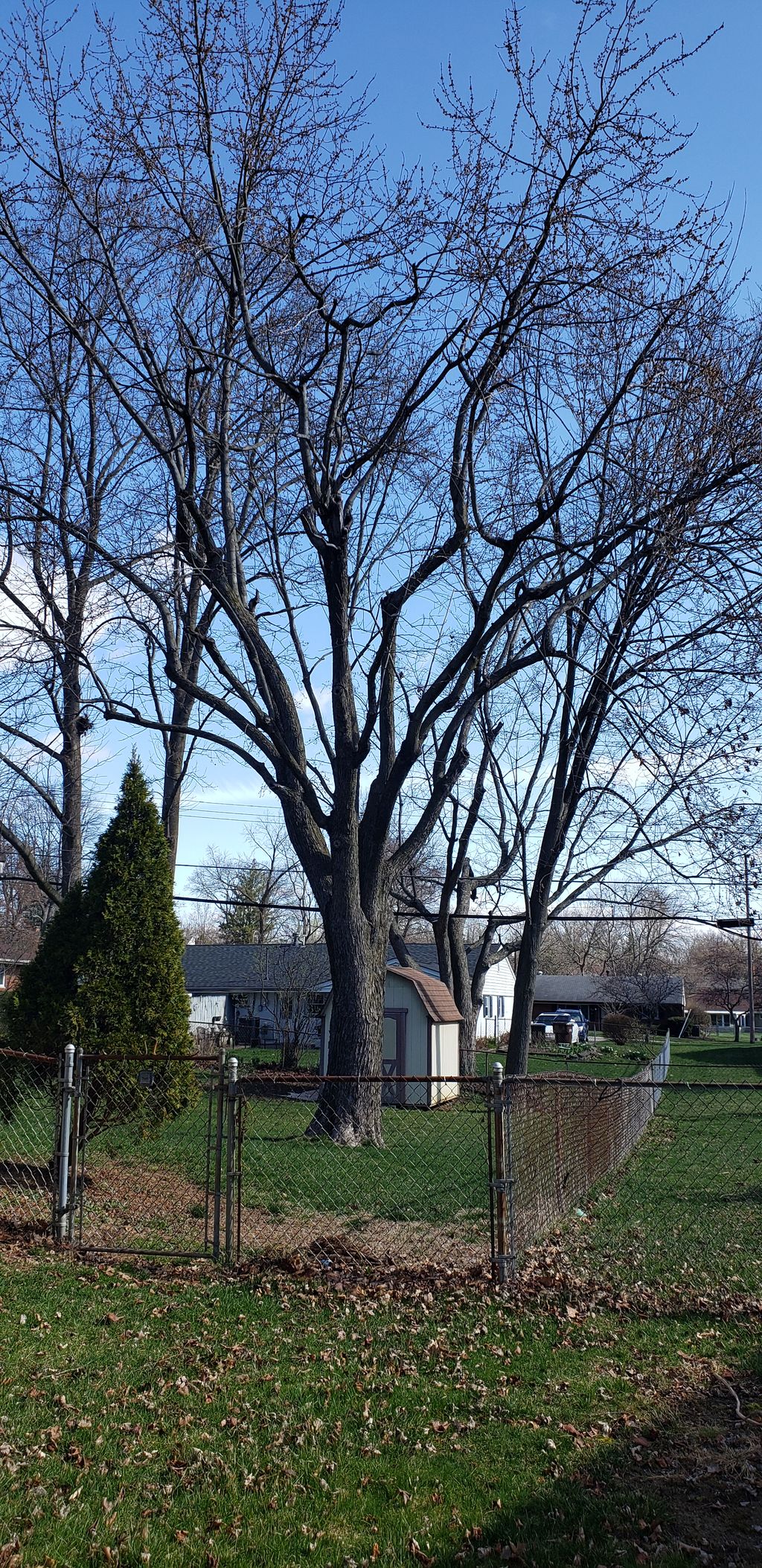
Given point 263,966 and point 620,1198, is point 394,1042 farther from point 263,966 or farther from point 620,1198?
point 263,966

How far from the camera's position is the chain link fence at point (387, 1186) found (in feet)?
23.7

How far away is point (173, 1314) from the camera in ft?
20.2

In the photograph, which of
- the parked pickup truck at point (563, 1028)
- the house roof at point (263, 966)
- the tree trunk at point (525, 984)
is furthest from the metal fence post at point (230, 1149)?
the parked pickup truck at point (563, 1028)

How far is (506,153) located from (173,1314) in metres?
10.2

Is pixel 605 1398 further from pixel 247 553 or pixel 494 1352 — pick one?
pixel 247 553

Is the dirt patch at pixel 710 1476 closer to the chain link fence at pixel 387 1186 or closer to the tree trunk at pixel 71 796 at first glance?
the chain link fence at pixel 387 1186

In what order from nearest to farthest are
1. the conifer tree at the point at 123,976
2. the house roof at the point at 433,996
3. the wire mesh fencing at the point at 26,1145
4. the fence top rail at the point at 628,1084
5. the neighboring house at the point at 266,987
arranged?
1. the fence top rail at the point at 628,1084
2. the wire mesh fencing at the point at 26,1145
3. the conifer tree at the point at 123,976
4. the house roof at the point at 433,996
5. the neighboring house at the point at 266,987

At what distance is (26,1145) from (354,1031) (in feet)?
12.1

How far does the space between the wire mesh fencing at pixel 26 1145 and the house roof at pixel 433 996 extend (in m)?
10.4

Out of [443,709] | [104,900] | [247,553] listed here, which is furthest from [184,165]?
[104,900]

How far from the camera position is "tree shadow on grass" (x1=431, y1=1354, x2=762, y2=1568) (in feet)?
11.6

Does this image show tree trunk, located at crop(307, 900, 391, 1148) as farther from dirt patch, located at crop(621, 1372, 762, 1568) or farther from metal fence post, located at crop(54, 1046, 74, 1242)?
dirt patch, located at crop(621, 1372, 762, 1568)

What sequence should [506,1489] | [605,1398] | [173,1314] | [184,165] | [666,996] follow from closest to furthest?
[506,1489] < [605,1398] < [173,1314] < [184,165] < [666,996]

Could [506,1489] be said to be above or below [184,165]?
below
